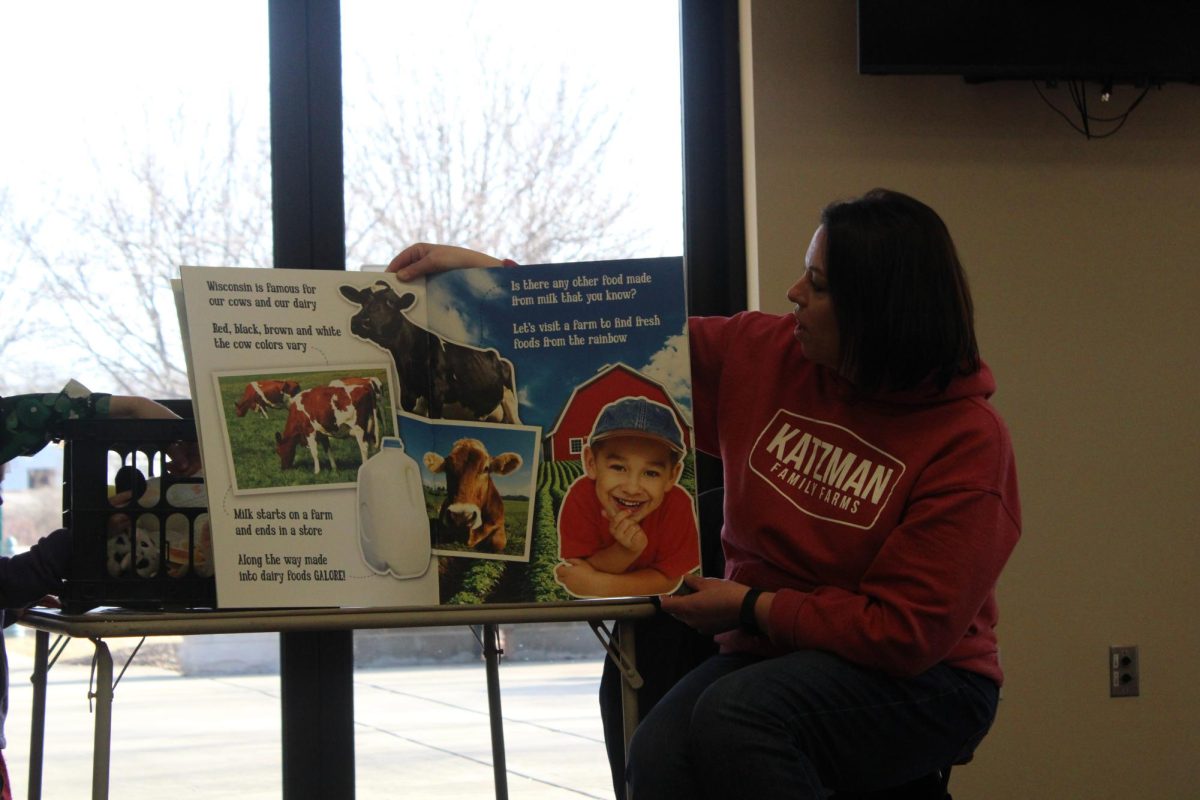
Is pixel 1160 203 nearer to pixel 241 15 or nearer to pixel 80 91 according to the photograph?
pixel 241 15

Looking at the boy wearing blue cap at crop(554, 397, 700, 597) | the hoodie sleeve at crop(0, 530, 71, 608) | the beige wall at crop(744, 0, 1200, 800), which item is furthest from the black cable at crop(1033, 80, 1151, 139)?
the hoodie sleeve at crop(0, 530, 71, 608)

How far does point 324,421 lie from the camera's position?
1.45 metres

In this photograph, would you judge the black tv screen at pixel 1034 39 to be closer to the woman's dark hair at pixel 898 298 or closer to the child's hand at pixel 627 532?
the woman's dark hair at pixel 898 298

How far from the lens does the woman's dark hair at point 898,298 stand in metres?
1.42

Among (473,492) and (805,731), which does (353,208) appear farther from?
(805,731)

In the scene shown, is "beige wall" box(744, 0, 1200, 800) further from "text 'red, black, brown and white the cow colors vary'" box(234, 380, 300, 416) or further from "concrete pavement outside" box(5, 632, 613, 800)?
"text 'red, black, brown and white the cow colors vary'" box(234, 380, 300, 416)

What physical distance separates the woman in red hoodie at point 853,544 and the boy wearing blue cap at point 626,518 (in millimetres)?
55

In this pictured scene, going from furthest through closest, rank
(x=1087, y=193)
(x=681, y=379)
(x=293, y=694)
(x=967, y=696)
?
(x=1087, y=193) < (x=293, y=694) < (x=681, y=379) < (x=967, y=696)

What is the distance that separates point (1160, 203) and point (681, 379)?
1.52 meters

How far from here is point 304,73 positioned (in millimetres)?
2350

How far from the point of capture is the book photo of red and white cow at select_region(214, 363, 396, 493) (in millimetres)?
1416

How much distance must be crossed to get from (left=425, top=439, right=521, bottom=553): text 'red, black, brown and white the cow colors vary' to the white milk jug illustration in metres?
0.03

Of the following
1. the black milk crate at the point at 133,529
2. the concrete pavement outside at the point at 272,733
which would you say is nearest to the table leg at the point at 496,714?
the concrete pavement outside at the point at 272,733

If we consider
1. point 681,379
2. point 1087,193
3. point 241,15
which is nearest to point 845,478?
point 681,379
